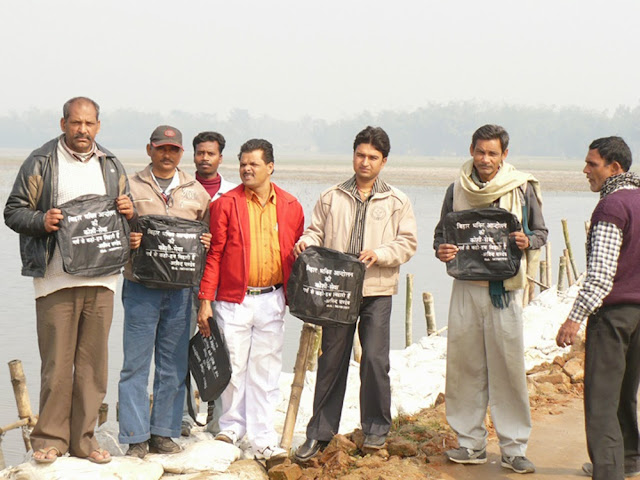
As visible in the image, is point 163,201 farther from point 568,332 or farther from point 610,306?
point 610,306

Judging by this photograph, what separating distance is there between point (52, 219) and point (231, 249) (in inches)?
42.9

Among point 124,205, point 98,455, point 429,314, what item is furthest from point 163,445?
point 429,314

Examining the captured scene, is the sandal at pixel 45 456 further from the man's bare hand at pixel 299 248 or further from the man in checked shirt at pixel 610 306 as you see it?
the man in checked shirt at pixel 610 306

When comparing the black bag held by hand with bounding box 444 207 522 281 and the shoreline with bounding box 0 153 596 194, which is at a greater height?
the black bag held by hand with bounding box 444 207 522 281

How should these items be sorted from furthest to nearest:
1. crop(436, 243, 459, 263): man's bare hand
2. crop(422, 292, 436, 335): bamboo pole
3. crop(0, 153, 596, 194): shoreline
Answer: crop(0, 153, 596, 194): shoreline, crop(422, 292, 436, 335): bamboo pole, crop(436, 243, 459, 263): man's bare hand

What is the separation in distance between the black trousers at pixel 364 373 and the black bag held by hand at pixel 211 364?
1.99ft

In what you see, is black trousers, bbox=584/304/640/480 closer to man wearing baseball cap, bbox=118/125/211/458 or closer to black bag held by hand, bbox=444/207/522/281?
black bag held by hand, bbox=444/207/522/281

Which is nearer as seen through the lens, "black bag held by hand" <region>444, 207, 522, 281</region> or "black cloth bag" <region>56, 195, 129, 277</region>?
"black cloth bag" <region>56, 195, 129, 277</region>

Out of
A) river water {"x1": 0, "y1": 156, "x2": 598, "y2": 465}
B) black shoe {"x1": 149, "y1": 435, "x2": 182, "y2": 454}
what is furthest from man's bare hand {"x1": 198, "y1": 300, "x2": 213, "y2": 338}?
river water {"x1": 0, "y1": 156, "x2": 598, "y2": 465}

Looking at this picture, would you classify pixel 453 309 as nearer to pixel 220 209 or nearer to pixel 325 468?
pixel 325 468

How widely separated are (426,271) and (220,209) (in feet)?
41.5

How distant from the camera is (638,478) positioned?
4.91m

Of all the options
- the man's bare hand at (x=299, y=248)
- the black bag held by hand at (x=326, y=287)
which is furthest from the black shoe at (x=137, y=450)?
the man's bare hand at (x=299, y=248)

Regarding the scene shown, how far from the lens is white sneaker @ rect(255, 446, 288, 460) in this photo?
4.95m
